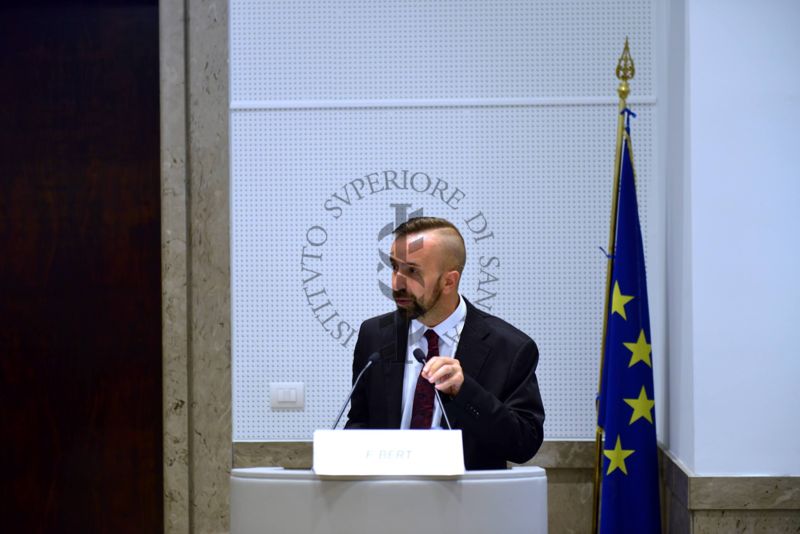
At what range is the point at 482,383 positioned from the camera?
8.63 ft

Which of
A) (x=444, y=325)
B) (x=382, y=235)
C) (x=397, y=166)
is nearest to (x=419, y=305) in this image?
(x=444, y=325)

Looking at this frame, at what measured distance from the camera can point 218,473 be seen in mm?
3637

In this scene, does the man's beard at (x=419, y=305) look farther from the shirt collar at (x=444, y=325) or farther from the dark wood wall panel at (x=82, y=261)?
the dark wood wall panel at (x=82, y=261)

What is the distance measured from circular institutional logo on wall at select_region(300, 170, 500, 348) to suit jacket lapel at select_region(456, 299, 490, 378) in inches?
35.3

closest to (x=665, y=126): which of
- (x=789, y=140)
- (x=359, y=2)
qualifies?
(x=789, y=140)

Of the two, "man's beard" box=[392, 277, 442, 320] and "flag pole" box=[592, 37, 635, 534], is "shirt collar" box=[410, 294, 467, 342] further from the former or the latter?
"flag pole" box=[592, 37, 635, 534]

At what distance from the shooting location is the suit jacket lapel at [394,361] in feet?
8.48

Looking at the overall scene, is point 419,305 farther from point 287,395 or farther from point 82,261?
point 82,261

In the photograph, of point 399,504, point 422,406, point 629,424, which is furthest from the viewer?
point 629,424

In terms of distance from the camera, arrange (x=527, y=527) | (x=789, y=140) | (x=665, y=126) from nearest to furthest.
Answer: (x=527, y=527)
(x=789, y=140)
(x=665, y=126)

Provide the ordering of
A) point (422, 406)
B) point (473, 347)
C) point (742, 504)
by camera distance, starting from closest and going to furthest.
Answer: point (422, 406) → point (473, 347) → point (742, 504)

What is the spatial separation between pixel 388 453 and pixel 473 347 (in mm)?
1068

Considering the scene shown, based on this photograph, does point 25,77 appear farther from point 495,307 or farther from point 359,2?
point 495,307

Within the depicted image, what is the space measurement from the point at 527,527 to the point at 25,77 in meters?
3.14
